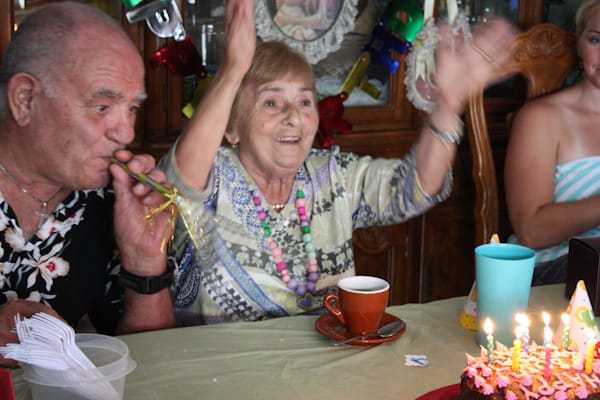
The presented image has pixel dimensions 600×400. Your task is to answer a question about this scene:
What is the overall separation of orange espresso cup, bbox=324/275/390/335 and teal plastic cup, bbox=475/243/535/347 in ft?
0.50

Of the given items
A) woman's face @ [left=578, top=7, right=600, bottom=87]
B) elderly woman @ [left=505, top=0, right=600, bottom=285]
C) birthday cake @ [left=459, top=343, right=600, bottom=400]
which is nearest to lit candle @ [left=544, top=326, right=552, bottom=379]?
birthday cake @ [left=459, top=343, right=600, bottom=400]

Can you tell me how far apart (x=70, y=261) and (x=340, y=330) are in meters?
0.56

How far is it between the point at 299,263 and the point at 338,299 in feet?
1.46

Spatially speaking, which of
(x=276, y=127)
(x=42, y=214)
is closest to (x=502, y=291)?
(x=276, y=127)

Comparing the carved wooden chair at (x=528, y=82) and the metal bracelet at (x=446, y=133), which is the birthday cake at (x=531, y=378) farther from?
the carved wooden chair at (x=528, y=82)

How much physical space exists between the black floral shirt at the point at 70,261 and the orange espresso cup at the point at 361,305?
52 cm

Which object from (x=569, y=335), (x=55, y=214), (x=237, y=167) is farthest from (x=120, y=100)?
(x=569, y=335)

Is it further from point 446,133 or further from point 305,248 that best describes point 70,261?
point 446,133

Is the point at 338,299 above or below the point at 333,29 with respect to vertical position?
below

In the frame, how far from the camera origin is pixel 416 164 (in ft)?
5.57

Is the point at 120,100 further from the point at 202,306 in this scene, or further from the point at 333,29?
the point at 333,29

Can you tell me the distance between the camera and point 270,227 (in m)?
1.72

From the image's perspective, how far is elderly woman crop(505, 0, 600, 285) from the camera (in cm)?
215

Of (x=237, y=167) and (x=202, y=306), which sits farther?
(x=237, y=167)
